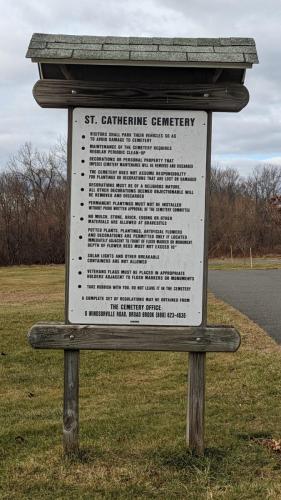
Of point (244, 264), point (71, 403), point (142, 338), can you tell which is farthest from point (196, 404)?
point (244, 264)

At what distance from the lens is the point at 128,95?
385 cm

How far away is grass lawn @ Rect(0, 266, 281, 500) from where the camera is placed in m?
3.45

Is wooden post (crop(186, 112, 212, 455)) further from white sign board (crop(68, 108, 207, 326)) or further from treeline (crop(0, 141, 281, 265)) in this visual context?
treeline (crop(0, 141, 281, 265))

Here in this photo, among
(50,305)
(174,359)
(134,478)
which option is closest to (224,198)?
(50,305)

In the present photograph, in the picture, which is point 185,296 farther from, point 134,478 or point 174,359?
point 174,359

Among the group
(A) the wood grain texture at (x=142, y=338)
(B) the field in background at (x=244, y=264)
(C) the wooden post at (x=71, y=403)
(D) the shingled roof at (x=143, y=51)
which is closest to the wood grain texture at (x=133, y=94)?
(D) the shingled roof at (x=143, y=51)

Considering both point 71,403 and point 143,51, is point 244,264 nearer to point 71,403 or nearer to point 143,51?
point 71,403

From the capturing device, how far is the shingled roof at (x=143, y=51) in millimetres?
3711

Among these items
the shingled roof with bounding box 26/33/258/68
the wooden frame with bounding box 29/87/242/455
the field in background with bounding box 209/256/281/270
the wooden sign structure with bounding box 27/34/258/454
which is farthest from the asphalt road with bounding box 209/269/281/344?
the field in background with bounding box 209/256/281/270

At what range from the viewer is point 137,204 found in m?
3.82

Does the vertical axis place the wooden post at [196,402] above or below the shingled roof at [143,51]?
below

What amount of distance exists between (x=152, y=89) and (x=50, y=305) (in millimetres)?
11095

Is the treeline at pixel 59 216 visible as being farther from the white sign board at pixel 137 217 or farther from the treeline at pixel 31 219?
the white sign board at pixel 137 217

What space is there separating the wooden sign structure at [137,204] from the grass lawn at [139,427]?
2.54 feet
